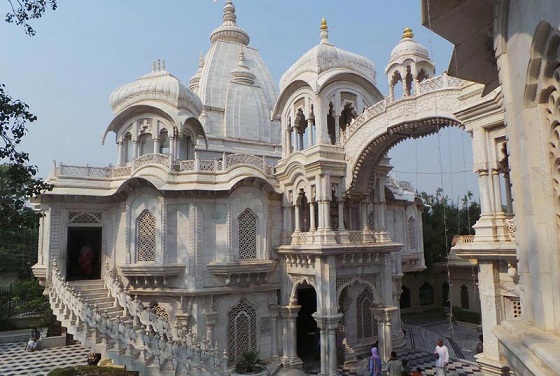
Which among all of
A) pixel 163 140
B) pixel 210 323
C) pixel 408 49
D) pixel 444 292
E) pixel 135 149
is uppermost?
pixel 408 49

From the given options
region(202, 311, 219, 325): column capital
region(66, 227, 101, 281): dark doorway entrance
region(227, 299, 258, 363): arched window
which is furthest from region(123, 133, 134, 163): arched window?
region(227, 299, 258, 363): arched window

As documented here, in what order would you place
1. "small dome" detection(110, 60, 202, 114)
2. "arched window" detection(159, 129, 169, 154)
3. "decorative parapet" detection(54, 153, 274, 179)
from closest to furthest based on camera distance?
"decorative parapet" detection(54, 153, 274, 179), "small dome" detection(110, 60, 202, 114), "arched window" detection(159, 129, 169, 154)

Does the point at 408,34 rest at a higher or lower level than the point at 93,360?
higher

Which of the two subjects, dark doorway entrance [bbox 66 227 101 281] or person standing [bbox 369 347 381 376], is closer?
person standing [bbox 369 347 381 376]

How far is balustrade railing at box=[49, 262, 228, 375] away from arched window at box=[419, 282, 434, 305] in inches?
749

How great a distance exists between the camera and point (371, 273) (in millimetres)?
15469

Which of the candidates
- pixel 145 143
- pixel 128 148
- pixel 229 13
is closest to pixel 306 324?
pixel 145 143

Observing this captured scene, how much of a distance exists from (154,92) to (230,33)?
11819 millimetres

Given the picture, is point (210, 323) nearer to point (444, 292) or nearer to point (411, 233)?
point (411, 233)

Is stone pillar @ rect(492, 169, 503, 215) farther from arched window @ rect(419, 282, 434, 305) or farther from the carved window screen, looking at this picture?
arched window @ rect(419, 282, 434, 305)

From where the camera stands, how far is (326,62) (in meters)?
15.1

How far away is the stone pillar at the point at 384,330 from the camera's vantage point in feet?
49.4

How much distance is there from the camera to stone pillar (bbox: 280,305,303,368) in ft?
50.2

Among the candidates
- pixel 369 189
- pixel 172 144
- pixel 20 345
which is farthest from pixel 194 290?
pixel 20 345
